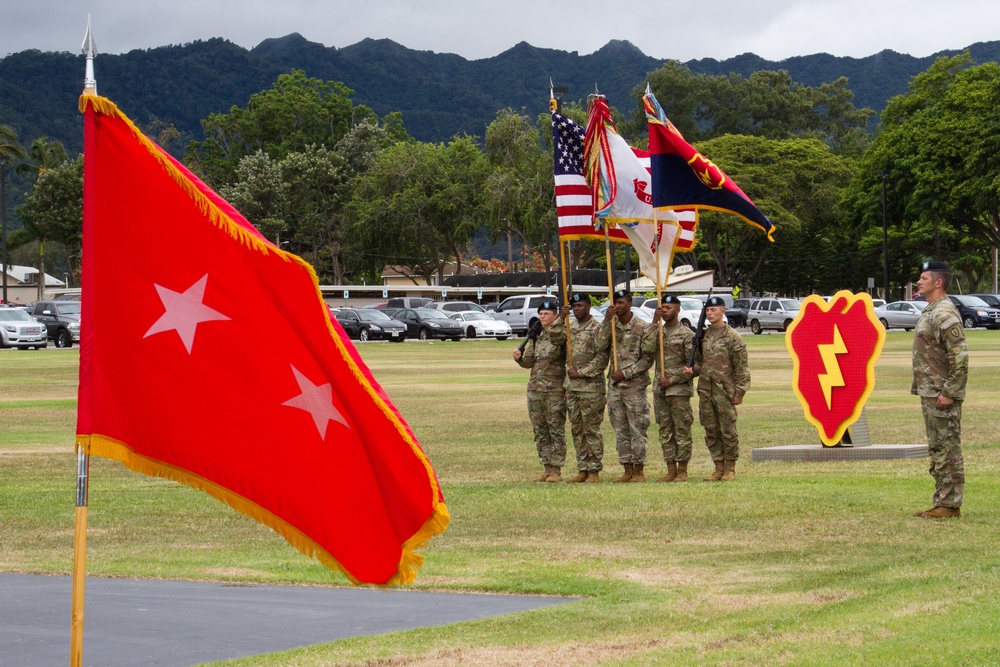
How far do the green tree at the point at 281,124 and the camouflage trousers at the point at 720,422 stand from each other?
9251cm

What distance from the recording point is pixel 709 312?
1432cm

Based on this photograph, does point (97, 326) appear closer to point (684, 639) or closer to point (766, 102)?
point (684, 639)

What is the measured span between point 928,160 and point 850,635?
6174cm

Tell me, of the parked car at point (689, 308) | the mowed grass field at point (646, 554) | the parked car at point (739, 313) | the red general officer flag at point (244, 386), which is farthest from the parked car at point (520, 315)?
the red general officer flag at point (244, 386)

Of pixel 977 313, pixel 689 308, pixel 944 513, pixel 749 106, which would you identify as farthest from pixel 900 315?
pixel 944 513

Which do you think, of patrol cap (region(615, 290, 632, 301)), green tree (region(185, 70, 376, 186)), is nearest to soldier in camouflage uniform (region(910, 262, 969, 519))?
patrol cap (region(615, 290, 632, 301))

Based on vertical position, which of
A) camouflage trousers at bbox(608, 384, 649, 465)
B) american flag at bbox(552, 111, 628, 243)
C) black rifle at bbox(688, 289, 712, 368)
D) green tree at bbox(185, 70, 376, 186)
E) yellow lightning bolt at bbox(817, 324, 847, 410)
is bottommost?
camouflage trousers at bbox(608, 384, 649, 465)

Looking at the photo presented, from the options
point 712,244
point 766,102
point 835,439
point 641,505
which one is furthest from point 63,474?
point 766,102

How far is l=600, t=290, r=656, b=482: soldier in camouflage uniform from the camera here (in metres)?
14.0

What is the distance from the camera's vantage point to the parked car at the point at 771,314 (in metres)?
63.1

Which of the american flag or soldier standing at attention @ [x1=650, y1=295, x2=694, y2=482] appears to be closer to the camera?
soldier standing at attention @ [x1=650, y1=295, x2=694, y2=482]

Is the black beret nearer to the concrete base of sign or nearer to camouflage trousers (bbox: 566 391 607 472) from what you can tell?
camouflage trousers (bbox: 566 391 607 472)

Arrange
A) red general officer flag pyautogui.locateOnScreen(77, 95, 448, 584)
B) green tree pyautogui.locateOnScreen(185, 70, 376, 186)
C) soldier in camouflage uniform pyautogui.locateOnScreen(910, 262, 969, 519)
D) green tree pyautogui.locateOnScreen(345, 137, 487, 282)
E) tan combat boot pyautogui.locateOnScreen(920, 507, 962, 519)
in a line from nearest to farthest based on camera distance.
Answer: red general officer flag pyautogui.locateOnScreen(77, 95, 448, 584), soldier in camouflage uniform pyautogui.locateOnScreen(910, 262, 969, 519), tan combat boot pyautogui.locateOnScreen(920, 507, 962, 519), green tree pyautogui.locateOnScreen(345, 137, 487, 282), green tree pyautogui.locateOnScreen(185, 70, 376, 186)

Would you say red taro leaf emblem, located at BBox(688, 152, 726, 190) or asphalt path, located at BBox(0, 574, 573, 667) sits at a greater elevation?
red taro leaf emblem, located at BBox(688, 152, 726, 190)
